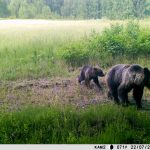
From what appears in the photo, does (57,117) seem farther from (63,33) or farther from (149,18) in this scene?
(149,18)

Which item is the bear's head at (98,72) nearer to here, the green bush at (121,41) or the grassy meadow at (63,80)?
the grassy meadow at (63,80)

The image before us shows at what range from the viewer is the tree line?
19.9 feet

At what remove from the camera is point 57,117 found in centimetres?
573

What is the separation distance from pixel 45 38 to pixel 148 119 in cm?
Result: 173

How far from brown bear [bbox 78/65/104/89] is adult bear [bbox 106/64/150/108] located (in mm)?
132

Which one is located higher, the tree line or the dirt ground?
the tree line

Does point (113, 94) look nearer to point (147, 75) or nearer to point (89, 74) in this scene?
point (89, 74)

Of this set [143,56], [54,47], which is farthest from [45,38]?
[143,56]

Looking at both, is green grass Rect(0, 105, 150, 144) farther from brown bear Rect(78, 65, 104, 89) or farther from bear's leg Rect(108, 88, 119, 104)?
brown bear Rect(78, 65, 104, 89)

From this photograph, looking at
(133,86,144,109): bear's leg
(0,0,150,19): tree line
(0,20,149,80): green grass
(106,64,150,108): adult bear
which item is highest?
(0,0,150,19): tree line

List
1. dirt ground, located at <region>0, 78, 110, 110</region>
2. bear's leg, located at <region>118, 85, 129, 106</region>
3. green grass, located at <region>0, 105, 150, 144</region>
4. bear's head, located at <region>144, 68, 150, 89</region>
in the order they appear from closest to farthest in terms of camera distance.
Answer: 1. green grass, located at <region>0, 105, 150, 144</region>
2. bear's head, located at <region>144, 68, 150, 89</region>
3. bear's leg, located at <region>118, 85, 129, 106</region>
4. dirt ground, located at <region>0, 78, 110, 110</region>

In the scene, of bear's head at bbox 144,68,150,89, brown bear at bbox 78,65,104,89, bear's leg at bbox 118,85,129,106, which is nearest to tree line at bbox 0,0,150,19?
brown bear at bbox 78,65,104,89

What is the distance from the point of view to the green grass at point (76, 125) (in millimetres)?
5527

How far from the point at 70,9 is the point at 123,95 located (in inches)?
55.0
